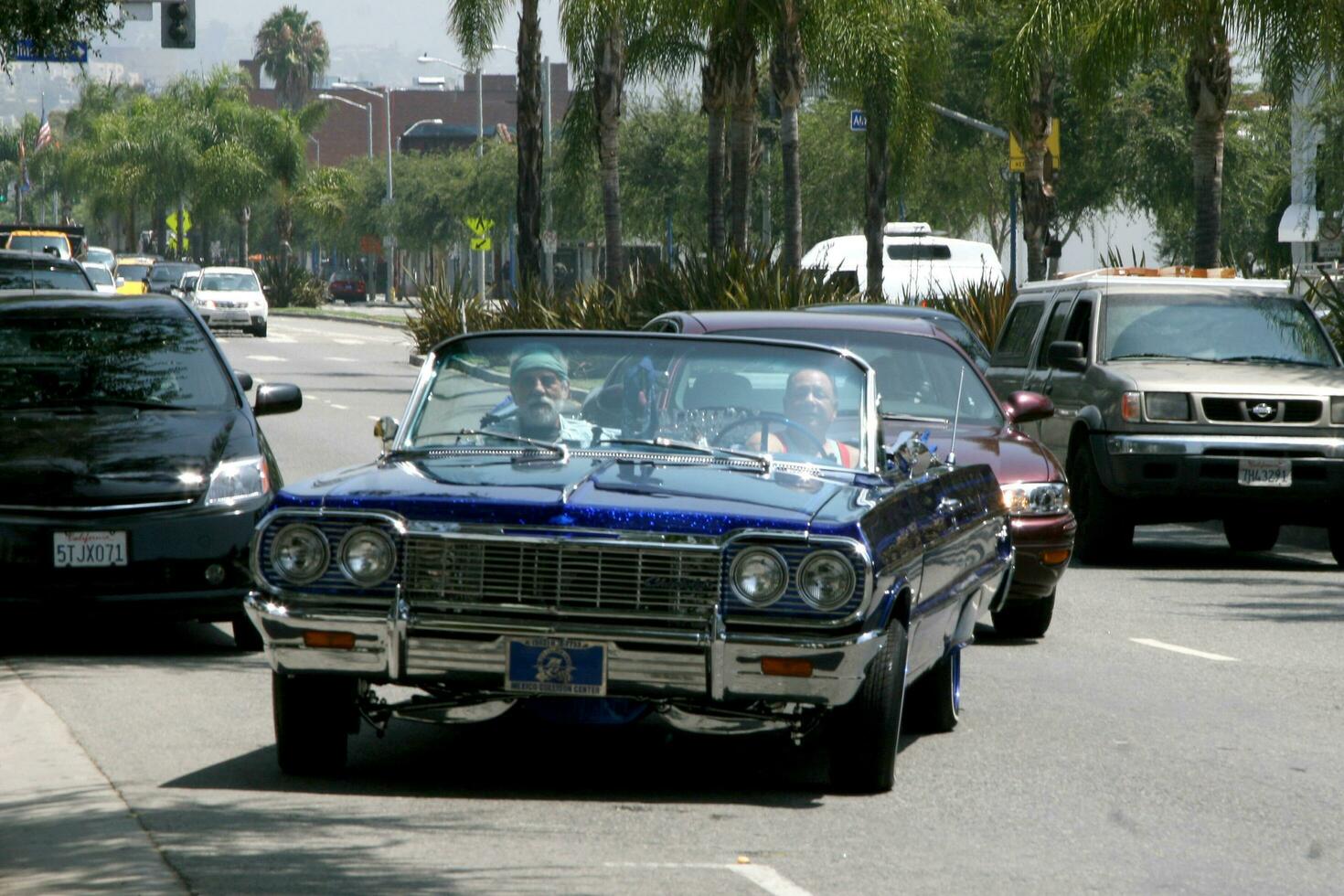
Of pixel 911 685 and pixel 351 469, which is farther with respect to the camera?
pixel 911 685

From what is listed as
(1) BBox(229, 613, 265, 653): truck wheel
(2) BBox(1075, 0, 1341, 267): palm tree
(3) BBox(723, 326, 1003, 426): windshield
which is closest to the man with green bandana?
(1) BBox(229, 613, 265, 653): truck wheel

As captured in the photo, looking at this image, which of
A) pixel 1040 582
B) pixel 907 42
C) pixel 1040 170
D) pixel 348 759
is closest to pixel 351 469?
pixel 348 759

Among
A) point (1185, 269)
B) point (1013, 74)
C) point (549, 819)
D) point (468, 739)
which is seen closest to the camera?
point (549, 819)

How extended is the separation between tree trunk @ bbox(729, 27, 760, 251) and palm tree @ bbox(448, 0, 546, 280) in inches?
157

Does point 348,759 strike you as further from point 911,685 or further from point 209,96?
point 209,96

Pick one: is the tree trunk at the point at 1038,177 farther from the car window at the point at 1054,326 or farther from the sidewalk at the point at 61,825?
the sidewalk at the point at 61,825

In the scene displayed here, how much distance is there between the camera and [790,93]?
32031 mm

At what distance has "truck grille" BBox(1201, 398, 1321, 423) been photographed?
14539 millimetres

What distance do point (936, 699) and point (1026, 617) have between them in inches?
115

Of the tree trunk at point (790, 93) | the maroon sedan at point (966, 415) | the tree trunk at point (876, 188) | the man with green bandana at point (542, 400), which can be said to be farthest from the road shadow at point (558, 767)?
the tree trunk at point (876, 188)

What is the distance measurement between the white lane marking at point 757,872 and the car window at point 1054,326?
409 inches

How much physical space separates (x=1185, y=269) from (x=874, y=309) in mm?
4997

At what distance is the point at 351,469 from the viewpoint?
7.24m

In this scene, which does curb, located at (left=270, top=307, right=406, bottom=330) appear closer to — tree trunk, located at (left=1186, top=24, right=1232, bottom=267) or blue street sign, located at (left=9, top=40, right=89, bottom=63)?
tree trunk, located at (left=1186, top=24, right=1232, bottom=267)
